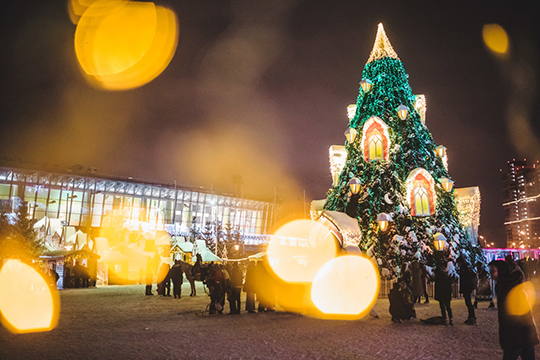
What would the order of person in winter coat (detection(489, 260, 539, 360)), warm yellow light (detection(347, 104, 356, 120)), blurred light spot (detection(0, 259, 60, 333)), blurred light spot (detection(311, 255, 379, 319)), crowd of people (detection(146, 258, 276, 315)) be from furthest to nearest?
warm yellow light (detection(347, 104, 356, 120)) → crowd of people (detection(146, 258, 276, 315)) → blurred light spot (detection(311, 255, 379, 319)) → blurred light spot (detection(0, 259, 60, 333)) → person in winter coat (detection(489, 260, 539, 360))

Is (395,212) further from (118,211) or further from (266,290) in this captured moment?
(118,211)

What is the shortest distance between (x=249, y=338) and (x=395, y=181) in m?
11.2

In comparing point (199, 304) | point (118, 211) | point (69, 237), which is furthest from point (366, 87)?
point (118, 211)

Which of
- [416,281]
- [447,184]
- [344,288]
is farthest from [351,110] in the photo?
[344,288]

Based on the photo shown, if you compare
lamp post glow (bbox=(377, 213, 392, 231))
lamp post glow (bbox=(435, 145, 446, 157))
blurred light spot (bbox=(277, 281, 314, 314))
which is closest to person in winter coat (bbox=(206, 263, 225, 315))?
blurred light spot (bbox=(277, 281, 314, 314))

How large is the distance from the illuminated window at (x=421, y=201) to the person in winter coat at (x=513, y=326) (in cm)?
1216

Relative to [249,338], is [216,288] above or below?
above

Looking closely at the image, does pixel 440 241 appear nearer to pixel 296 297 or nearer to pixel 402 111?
pixel 402 111

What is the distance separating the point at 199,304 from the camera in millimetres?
13664

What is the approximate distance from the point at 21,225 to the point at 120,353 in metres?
23.6

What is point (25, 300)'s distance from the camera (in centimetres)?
1494

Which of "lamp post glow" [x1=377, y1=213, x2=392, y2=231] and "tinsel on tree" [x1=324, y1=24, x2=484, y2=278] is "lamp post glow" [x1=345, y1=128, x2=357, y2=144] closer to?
"tinsel on tree" [x1=324, y1=24, x2=484, y2=278]

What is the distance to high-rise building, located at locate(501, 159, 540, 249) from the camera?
98125 mm

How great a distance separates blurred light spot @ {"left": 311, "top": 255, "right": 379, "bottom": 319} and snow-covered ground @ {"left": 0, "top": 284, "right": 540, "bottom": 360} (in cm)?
75
